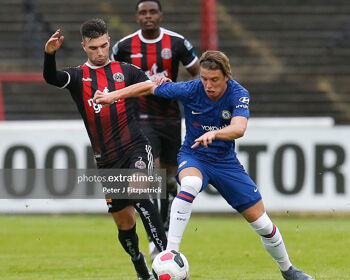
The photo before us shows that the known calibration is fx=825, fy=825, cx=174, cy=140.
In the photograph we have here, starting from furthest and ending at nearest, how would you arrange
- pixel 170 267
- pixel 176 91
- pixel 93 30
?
pixel 93 30, pixel 176 91, pixel 170 267

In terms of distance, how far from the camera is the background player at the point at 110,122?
6.42 meters

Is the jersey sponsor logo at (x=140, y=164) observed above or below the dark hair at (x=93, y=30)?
below

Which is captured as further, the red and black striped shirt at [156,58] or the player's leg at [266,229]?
the red and black striped shirt at [156,58]

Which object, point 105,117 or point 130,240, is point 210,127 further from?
point 130,240

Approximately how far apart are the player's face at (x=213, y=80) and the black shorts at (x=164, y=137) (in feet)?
7.49

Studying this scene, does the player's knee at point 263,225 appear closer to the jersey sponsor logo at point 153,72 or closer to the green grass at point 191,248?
the green grass at point 191,248

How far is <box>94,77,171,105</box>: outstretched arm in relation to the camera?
596 centimetres

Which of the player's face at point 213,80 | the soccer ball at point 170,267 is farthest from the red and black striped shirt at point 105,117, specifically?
the soccer ball at point 170,267

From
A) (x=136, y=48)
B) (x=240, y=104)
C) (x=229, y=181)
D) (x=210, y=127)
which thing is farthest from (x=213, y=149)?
(x=136, y=48)

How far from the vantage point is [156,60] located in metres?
8.30

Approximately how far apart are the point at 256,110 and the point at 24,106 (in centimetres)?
448

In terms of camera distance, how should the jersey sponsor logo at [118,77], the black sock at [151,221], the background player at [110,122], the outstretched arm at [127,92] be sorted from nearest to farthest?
the outstretched arm at [127,92], the black sock at [151,221], the background player at [110,122], the jersey sponsor logo at [118,77]

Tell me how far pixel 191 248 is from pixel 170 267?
3.17m

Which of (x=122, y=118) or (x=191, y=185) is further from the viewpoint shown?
(x=122, y=118)
